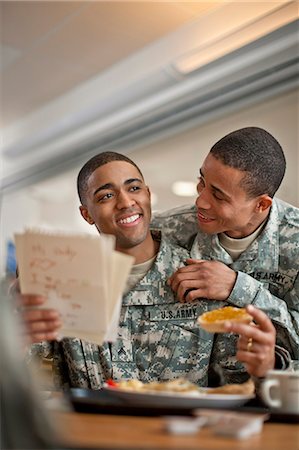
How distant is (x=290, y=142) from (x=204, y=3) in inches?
42.4

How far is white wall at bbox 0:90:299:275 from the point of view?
15.0ft

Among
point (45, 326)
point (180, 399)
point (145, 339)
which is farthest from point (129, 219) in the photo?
point (180, 399)

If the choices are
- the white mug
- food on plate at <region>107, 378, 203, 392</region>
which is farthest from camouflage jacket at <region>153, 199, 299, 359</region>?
food on plate at <region>107, 378, 203, 392</region>

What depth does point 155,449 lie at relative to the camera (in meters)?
0.92

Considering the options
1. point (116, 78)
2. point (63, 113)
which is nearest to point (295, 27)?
point (116, 78)

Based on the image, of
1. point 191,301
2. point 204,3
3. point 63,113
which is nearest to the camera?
point 191,301

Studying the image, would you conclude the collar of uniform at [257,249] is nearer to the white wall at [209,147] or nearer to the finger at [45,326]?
the finger at [45,326]

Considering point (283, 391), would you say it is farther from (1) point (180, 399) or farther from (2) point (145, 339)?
(2) point (145, 339)

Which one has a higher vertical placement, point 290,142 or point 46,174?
point 46,174

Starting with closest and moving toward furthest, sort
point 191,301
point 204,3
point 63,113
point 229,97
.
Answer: point 191,301, point 204,3, point 229,97, point 63,113

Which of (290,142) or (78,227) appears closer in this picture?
(290,142)

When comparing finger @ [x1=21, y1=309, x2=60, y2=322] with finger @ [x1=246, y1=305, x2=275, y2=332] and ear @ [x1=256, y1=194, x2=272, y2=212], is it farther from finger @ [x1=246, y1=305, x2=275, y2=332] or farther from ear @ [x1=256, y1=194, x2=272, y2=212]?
ear @ [x1=256, y1=194, x2=272, y2=212]

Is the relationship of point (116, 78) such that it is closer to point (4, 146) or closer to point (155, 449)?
point (4, 146)

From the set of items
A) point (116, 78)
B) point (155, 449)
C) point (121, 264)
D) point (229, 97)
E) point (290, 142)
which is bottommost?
point (155, 449)
